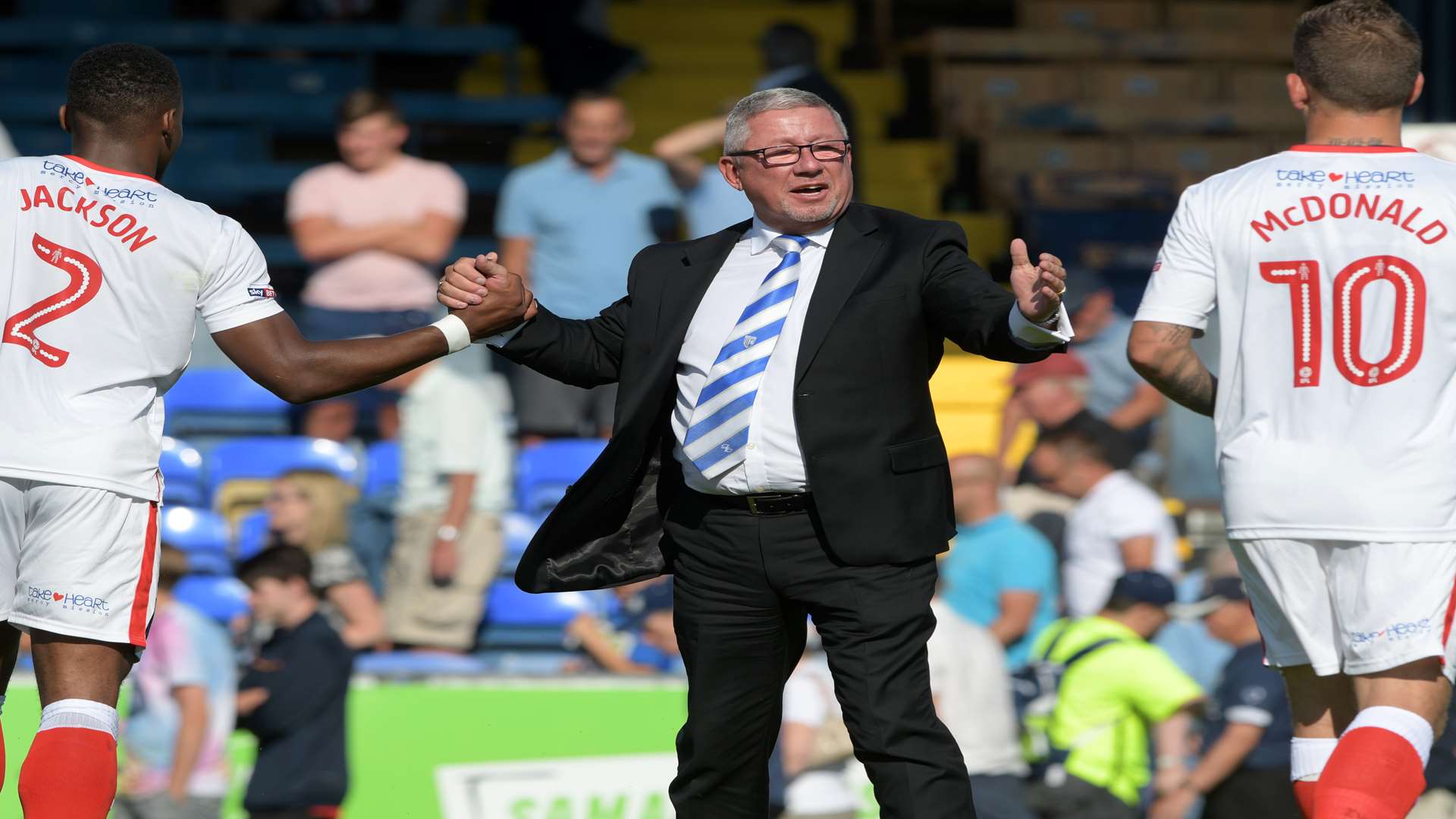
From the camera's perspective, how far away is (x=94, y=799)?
414 centimetres

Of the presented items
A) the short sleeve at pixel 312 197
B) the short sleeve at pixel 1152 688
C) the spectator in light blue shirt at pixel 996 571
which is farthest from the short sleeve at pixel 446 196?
the short sleeve at pixel 1152 688

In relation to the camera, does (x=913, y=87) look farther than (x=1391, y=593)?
Yes

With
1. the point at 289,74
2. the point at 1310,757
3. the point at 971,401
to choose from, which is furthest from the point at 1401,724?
the point at 289,74

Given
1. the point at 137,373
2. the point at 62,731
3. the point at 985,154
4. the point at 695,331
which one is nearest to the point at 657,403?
the point at 695,331

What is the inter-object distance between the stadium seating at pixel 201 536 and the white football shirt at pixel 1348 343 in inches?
206

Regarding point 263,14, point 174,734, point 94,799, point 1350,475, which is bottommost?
point 174,734

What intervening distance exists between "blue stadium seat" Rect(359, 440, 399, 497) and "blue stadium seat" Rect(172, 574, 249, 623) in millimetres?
679

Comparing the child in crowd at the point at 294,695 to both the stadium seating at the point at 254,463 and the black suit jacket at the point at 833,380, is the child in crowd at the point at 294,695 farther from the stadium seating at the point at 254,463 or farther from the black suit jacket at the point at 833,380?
the black suit jacket at the point at 833,380

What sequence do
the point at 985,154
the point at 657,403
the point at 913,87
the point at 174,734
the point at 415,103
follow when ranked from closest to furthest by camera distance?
the point at 657,403, the point at 174,734, the point at 415,103, the point at 985,154, the point at 913,87

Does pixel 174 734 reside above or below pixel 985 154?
below

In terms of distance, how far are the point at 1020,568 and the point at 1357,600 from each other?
11.4ft

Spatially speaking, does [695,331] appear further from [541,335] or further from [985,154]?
[985,154]

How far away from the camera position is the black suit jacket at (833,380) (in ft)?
13.9

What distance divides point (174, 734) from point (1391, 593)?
16.1 feet
